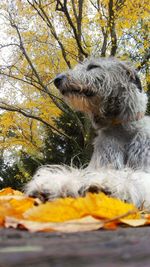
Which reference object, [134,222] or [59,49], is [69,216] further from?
[59,49]

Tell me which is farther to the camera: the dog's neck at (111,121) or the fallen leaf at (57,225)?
the dog's neck at (111,121)

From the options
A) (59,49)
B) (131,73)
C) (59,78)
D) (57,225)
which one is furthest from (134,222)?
(59,49)

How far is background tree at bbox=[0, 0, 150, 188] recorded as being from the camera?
16297mm

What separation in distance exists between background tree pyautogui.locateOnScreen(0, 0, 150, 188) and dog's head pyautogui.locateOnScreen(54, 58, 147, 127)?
10.2 m

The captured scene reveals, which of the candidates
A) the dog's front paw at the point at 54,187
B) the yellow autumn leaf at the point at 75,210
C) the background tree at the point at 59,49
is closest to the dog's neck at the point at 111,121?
the dog's front paw at the point at 54,187

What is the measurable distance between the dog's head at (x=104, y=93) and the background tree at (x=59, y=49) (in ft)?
33.4

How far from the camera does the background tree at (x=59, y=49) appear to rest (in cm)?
1630

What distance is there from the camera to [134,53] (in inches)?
717

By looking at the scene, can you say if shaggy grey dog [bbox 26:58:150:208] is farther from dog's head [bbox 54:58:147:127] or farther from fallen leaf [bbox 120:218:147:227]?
fallen leaf [bbox 120:218:147:227]

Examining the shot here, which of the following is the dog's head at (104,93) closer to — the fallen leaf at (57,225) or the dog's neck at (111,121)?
the dog's neck at (111,121)

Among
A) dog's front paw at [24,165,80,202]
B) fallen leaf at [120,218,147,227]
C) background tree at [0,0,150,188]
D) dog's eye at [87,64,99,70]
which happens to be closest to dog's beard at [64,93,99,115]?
dog's eye at [87,64,99,70]

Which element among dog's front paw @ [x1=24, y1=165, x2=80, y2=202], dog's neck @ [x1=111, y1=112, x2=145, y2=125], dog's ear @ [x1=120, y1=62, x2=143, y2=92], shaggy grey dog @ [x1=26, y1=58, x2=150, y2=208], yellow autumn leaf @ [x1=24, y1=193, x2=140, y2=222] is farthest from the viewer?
dog's ear @ [x1=120, y1=62, x2=143, y2=92]

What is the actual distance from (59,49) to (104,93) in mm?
17069

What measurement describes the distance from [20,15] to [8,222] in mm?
18994
